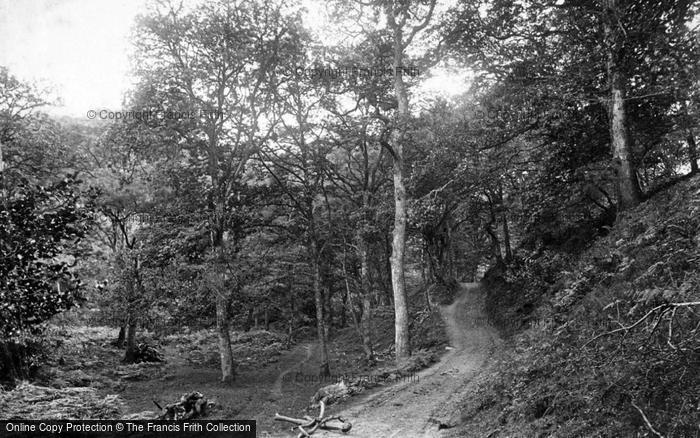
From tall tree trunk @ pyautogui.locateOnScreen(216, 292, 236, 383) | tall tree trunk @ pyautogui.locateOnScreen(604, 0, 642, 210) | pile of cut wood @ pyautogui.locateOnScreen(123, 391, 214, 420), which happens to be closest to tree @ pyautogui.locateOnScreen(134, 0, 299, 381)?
tall tree trunk @ pyautogui.locateOnScreen(216, 292, 236, 383)

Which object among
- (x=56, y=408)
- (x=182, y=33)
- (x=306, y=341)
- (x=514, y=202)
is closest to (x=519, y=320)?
(x=514, y=202)

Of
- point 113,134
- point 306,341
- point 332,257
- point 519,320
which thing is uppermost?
point 113,134

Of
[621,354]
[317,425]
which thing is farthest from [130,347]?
[621,354]

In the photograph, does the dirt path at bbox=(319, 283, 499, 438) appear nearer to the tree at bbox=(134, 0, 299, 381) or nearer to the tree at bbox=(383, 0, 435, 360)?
the tree at bbox=(383, 0, 435, 360)

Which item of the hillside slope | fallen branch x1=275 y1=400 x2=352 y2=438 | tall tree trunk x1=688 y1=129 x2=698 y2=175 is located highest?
tall tree trunk x1=688 y1=129 x2=698 y2=175

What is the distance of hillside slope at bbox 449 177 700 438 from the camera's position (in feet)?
12.3

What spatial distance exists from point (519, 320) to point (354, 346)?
13128 millimetres

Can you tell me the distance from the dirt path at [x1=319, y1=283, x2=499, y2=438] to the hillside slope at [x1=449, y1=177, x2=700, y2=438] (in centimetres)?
99

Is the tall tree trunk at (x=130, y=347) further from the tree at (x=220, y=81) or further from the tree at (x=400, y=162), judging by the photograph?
the tree at (x=400, y=162)

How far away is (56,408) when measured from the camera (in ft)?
25.4

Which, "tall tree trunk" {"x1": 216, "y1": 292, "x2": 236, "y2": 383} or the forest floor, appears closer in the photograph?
the forest floor

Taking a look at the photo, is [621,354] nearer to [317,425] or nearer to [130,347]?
[317,425]

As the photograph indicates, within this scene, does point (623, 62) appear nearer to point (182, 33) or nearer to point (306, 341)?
point (182, 33)

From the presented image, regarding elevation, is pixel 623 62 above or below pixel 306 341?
above
